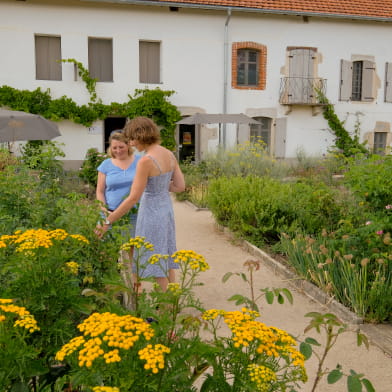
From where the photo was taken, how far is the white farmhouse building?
14289mm

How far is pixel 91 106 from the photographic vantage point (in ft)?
48.2

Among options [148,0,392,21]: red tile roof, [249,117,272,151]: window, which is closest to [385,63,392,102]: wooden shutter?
[148,0,392,21]: red tile roof

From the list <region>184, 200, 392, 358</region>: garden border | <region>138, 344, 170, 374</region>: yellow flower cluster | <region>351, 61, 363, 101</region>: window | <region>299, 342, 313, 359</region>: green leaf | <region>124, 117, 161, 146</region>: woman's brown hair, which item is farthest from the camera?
<region>351, 61, 363, 101</region>: window

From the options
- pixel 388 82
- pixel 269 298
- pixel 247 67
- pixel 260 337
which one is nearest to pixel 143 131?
pixel 269 298

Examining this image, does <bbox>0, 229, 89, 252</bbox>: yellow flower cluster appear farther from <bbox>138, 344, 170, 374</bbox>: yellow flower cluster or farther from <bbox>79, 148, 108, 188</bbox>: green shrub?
<bbox>79, 148, 108, 188</bbox>: green shrub

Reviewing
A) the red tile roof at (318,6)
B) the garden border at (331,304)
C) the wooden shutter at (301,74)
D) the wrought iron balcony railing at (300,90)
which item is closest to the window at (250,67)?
the wrought iron balcony railing at (300,90)

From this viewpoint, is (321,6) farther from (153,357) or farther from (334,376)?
(153,357)

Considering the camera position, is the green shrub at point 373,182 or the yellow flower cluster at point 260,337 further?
the green shrub at point 373,182

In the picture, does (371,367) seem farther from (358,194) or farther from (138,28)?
(138,28)

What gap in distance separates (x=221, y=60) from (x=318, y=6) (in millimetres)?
4207

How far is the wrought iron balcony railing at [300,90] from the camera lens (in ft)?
53.9

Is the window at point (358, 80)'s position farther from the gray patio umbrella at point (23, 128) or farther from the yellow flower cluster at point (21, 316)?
the yellow flower cluster at point (21, 316)

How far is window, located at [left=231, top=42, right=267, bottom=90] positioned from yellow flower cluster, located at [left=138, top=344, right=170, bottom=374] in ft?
50.6

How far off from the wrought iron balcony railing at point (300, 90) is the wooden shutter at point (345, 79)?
95 cm
